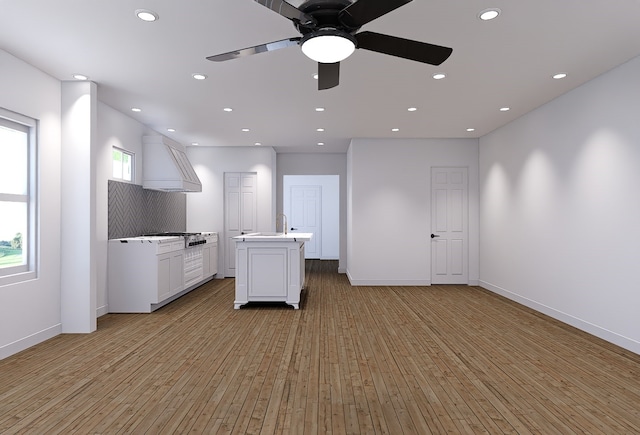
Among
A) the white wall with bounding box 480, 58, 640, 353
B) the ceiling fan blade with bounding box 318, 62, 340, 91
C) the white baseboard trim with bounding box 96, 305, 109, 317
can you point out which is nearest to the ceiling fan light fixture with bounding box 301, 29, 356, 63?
the ceiling fan blade with bounding box 318, 62, 340, 91

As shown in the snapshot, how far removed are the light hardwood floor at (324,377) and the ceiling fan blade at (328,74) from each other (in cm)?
224

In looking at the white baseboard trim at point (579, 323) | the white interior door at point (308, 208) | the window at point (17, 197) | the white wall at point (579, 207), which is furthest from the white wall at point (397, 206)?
the white interior door at point (308, 208)

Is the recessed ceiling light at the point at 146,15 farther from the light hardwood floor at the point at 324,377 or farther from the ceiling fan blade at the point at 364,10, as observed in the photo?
the light hardwood floor at the point at 324,377

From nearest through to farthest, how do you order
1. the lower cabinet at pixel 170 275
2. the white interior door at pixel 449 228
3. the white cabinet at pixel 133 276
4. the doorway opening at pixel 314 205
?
the white cabinet at pixel 133 276
the lower cabinet at pixel 170 275
the white interior door at pixel 449 228
the doorway opening at pixel 314 205

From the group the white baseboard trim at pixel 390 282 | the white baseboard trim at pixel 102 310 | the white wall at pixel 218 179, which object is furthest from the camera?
the white wall at pixel 218 179

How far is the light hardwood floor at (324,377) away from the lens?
241 centimetres

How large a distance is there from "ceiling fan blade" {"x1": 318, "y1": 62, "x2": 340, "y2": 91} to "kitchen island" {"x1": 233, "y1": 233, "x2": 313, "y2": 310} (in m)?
3.06

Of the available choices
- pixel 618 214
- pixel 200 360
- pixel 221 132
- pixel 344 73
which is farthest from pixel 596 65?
pixel 221 132

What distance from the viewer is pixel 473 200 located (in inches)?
293

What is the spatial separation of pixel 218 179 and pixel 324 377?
5931 mm

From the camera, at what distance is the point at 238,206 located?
8.21m

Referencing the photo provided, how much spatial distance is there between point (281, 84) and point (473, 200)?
15.6 ft

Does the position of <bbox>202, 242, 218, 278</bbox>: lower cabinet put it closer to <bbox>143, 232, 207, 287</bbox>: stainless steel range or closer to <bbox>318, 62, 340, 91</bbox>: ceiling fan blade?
<bbox>143, 232, 207, 287</bbox>: stainless steel range

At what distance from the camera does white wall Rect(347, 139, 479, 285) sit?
7332 millimetres
